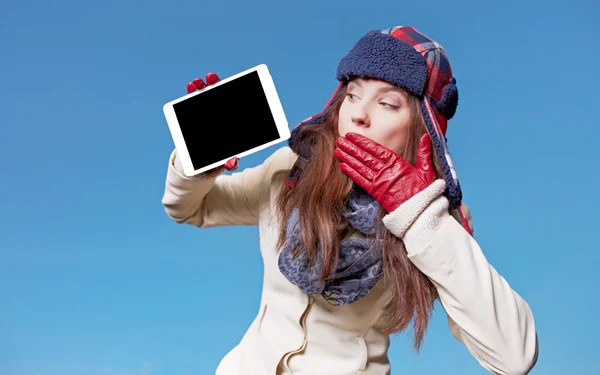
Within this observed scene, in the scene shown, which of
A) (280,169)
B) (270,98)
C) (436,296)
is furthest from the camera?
(280,169)

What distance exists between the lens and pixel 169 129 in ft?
5.51

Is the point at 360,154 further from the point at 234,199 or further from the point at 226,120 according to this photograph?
the point at 234,199

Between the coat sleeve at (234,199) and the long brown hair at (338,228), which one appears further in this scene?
the coat sleeve at (234,199)

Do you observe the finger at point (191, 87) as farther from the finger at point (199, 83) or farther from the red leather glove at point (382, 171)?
the red leather glove at point (382, 171)

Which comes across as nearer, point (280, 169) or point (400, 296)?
point (400, 296)

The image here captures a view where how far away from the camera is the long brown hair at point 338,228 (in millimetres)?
1658

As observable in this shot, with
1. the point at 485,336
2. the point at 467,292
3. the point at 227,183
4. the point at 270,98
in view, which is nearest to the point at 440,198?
the point at 467,292

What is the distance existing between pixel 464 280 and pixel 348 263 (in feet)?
0.80

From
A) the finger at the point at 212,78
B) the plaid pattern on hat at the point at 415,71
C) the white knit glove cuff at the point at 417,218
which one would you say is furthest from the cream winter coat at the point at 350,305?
the finger at the point at 212,78

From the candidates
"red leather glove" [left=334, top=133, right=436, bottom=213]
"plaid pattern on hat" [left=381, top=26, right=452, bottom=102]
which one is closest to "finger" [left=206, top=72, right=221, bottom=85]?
"red leather glove" [left=334, top=133, right=436, bottom=213]

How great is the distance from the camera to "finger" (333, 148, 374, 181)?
5.41 ft

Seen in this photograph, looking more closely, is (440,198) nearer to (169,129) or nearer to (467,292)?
(467,292)

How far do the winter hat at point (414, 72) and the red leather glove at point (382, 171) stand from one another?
0.07m

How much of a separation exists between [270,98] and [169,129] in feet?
0.77
